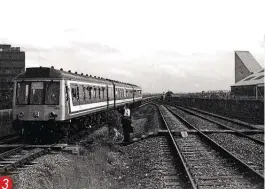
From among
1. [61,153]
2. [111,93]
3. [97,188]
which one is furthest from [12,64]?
[97,188]

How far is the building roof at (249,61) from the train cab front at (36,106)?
2202 inches

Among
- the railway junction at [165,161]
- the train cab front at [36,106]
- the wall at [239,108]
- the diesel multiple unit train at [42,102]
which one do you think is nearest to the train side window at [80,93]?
the diesel multiple unit train at [42,102]

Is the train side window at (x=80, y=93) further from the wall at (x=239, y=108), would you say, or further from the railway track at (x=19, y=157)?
the wall at (x=239, y=108)

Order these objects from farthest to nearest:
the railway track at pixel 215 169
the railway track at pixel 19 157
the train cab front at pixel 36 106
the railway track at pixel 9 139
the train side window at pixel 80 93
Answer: the train side window at pixel 80 93, the railway track at pixel 9 139, the train cab front at pixel 36 106, the railway track at pixel 19 157, the railway track at pixel 215 169

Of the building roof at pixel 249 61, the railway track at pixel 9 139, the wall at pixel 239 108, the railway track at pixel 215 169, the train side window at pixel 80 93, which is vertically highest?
the building roof at pixel 249 61

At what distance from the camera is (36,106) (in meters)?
14.1

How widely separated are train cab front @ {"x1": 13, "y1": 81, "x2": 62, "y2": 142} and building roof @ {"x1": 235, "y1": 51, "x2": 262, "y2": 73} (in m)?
55.9

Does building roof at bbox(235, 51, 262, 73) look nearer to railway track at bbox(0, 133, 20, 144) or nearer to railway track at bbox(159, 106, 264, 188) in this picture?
railway track at bbox(0, 133, 20, 144)

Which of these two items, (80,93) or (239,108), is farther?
(239,108)

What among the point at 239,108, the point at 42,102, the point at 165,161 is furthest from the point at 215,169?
the point at 239,108

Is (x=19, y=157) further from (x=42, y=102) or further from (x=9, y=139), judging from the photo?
(x=9, y=139)

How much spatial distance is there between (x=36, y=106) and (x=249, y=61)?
59.8 meters

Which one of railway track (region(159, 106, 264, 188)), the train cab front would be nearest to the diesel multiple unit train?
the train cab front

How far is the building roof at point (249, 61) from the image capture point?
65.4 m
